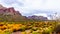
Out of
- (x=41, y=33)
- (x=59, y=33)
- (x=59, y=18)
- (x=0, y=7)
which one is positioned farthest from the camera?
(x=0, y=7)

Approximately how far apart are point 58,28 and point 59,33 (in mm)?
756

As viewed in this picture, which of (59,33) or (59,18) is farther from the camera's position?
(59,18)

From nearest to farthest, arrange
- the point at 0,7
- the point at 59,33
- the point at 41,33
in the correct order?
the point at 59,33, the point at 41,33, the point at 0,7

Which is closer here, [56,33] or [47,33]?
[56,33]

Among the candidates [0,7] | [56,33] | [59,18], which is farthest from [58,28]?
[0,7]

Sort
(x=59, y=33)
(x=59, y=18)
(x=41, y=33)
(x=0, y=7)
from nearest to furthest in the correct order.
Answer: (x=59, y=33) < (x=41, y=33) < (x=59, y=18) < (x=0, y=7)

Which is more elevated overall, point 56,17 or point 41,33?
point 56,17

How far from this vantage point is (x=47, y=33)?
20.7 meters

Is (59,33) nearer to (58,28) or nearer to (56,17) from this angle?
(58,28)

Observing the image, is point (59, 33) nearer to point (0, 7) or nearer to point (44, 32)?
Answer: point (44, 32)

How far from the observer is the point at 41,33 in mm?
20062

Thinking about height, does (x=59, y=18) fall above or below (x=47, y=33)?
above

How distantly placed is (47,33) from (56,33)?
5243 millimetres

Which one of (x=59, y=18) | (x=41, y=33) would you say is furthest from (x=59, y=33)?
(x=59, y=18)
